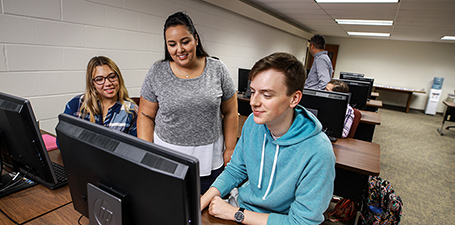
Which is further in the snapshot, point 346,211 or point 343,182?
point 346,211

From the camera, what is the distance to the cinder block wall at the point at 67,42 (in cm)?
176

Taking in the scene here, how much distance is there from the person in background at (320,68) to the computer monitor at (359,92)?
0.48 metres

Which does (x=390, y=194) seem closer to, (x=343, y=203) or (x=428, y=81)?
(x=343, y=203)

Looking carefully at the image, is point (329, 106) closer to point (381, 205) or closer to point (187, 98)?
point (381, 205)

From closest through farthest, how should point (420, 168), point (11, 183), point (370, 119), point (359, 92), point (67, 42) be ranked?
point (11, 183)
point (67, 42)
point (370, 119)
point (420, 168)
point (359, 92)

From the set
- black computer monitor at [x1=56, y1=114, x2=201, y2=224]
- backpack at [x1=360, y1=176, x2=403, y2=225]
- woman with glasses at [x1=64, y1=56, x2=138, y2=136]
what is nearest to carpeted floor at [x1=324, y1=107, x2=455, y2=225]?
backpack at [x1=360, y1=176, x2=403, y2=225]

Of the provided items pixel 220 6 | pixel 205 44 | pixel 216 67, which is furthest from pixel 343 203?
pixel 220 6

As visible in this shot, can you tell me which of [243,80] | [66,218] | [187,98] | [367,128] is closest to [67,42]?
[187,98]

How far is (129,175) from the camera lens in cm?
58

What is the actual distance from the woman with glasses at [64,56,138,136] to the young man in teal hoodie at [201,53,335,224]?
0.85 m

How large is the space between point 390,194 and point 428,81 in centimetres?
897

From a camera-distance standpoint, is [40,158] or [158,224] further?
[40,158]

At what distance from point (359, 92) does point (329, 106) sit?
2.26m

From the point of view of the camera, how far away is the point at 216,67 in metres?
1.40
